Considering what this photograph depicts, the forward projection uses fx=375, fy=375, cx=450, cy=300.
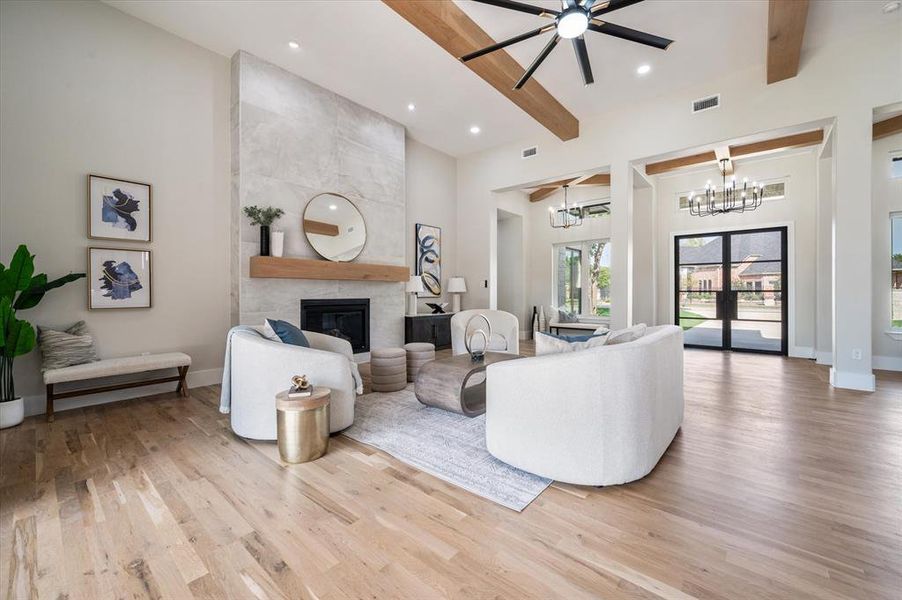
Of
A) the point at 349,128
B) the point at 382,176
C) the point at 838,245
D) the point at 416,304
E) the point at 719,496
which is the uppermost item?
the point at 349,128

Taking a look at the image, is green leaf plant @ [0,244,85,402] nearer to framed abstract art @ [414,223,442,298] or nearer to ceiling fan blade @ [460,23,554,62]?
ceiling fan blade @ [460,23,554,62]

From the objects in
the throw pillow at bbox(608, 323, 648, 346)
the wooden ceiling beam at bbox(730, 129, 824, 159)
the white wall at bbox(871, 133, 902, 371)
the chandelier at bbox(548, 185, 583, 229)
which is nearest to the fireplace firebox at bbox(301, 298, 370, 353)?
the throw pillow at bbox(608, 323, 648, 346)

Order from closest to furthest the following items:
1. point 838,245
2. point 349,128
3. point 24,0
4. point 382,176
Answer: point 24,0, point 838,245, point 349,128, point 382,176

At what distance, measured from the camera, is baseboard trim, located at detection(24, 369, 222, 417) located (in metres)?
3.36

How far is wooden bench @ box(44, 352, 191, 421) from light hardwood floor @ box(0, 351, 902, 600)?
0.45 metres

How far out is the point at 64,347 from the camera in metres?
3.30

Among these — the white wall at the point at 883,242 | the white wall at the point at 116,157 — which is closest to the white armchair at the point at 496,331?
the white wall at the point at 116,157

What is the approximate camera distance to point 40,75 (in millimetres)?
3381

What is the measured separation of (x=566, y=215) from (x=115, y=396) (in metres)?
7.70

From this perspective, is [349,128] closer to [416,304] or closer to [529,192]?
[416,304]

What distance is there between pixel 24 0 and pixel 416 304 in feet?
17.6

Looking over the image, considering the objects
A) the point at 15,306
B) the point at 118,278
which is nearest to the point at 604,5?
the point at 118,278

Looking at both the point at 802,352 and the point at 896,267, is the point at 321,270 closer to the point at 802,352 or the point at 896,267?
the point at 802,352

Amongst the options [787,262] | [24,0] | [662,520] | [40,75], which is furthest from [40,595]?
[787,262]
